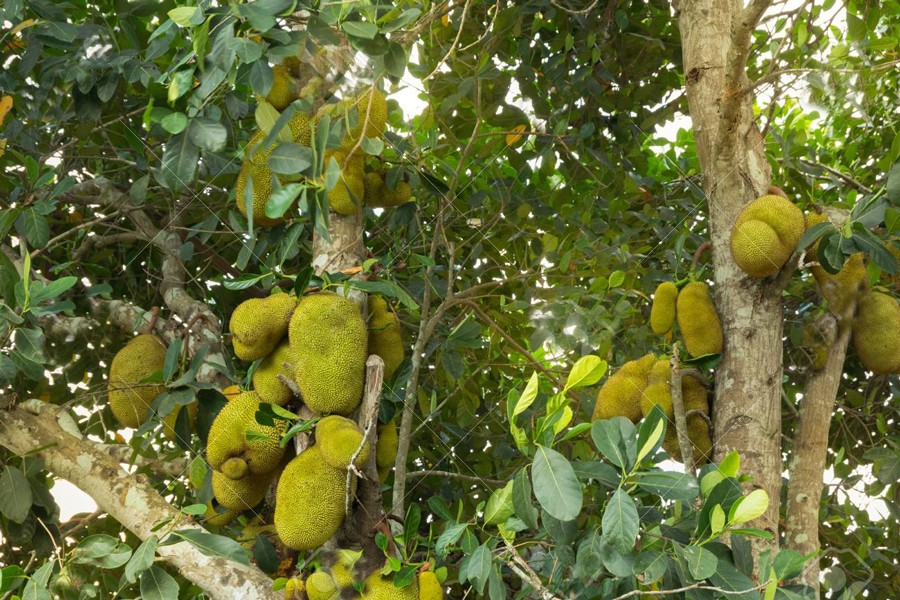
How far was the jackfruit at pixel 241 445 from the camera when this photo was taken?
1.54 meters

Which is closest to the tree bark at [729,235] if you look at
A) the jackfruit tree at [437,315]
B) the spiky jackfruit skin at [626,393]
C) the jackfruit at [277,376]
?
the jackfruit tree at [437,315]

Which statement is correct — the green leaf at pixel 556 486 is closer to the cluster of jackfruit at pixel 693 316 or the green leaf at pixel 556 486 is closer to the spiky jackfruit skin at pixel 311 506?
the spiky jackfruit skin at pixel 311 506

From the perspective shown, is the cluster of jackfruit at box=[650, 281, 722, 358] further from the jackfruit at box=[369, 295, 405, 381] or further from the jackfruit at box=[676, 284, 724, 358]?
the jackfruit at box=[369, 295, 405, 381]

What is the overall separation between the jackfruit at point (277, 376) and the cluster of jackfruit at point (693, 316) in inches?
28.8

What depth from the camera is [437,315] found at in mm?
1889

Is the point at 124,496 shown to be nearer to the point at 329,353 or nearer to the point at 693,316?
the point at 329,353

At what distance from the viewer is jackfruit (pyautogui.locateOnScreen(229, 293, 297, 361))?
152 cm

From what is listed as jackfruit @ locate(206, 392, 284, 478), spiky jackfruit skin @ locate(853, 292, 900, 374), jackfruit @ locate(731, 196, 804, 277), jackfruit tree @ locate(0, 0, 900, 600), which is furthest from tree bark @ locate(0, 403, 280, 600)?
spiky jackfruit skin @ locate(853, 292, 900, 374)

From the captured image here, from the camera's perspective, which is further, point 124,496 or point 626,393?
point 626,393

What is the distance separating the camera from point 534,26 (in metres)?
2.54

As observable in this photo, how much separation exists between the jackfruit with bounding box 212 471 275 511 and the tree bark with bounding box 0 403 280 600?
0.28ft

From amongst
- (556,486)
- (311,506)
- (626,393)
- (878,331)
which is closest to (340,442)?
(311,506)

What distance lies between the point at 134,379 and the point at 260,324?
61 cm

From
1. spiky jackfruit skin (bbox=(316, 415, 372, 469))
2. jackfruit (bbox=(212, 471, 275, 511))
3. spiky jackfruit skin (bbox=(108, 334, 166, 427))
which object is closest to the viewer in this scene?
spiky jackfruit skin (bbox=(316, 415, 372, 469))
